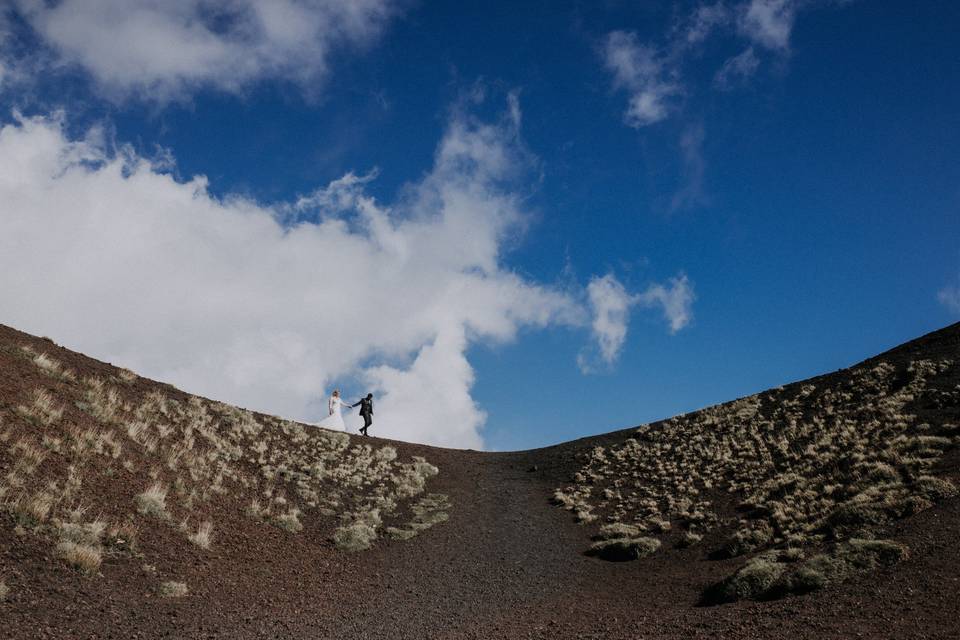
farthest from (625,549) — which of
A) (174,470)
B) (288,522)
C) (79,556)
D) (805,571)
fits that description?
(79,556)

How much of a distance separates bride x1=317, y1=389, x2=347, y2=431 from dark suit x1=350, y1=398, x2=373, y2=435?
988 mm

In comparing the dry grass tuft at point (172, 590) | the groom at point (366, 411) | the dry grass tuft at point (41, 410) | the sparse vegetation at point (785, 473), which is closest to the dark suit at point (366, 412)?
the groom at point (366, 411)

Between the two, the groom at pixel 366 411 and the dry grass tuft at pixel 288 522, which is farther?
the groom at pixel 366 411

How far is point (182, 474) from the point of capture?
19312 millimetres

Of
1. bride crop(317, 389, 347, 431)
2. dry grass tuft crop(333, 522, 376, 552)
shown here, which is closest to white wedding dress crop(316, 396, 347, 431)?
bride crop(317, 389, 347, 431)

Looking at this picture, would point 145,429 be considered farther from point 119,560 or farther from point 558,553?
point 558,553

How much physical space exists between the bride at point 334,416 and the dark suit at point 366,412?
99 cm

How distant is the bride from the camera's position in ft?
109

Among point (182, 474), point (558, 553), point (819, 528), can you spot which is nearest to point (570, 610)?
point (558, 553)

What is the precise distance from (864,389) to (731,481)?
1209 centimetres

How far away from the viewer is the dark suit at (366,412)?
34.3 metres

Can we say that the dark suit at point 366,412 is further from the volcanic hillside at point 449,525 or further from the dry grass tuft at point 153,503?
the dry grass tuft at point 153,503

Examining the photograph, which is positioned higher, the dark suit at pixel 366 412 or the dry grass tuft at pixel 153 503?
the dark suit at pixel 366 412

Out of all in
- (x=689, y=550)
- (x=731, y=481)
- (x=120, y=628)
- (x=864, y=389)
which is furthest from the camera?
(x=864, y=389)
